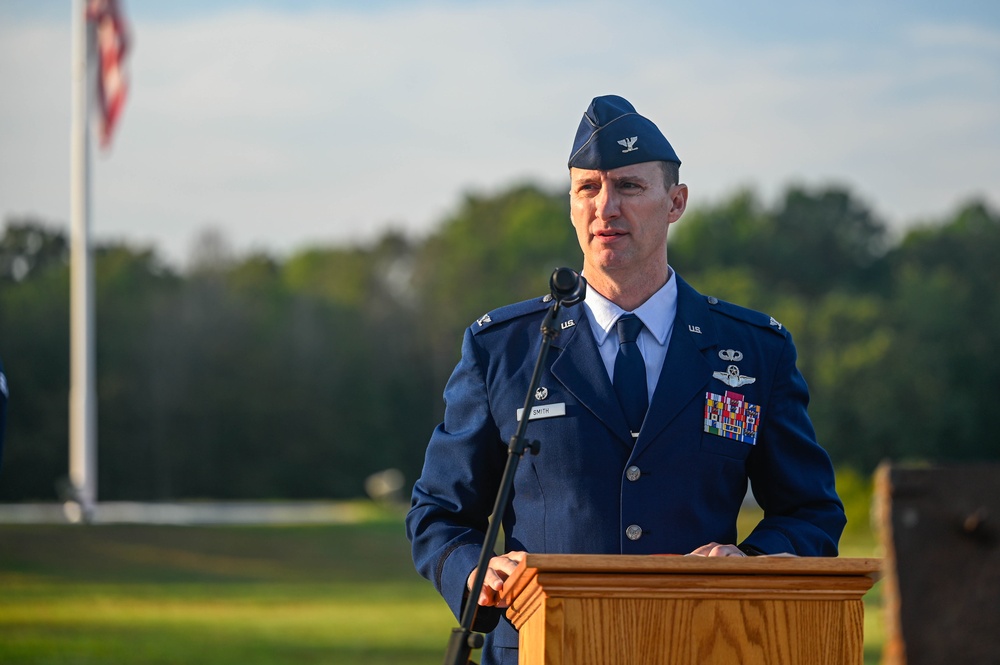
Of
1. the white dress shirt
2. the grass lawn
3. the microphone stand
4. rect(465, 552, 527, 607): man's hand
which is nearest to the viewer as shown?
the microphone stand

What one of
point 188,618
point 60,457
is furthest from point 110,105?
point 60,457

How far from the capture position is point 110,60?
25141 mm

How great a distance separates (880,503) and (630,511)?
1.84 metres

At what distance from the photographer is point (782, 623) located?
2705 mm

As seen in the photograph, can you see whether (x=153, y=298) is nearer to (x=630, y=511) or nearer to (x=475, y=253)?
(x=475, y=253)

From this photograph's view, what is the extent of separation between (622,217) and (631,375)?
370mm

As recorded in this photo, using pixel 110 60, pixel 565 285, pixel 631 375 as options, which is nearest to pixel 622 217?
pixel 631 375

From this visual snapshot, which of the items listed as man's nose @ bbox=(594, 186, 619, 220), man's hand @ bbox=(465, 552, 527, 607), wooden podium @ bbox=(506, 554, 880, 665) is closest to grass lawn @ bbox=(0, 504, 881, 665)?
man's nose @ bbox=(594, 186, 619, 220)

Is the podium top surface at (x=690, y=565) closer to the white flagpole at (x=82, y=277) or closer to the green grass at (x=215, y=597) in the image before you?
the green grass at (x=215, y=597)

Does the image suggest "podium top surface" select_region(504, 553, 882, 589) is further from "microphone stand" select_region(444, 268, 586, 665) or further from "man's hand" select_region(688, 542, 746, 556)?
"man's hand" select_region(688, 542, 746, 556)

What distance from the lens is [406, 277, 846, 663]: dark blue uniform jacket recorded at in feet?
11.3

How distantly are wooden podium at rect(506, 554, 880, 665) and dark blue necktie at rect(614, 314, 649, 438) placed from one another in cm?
85

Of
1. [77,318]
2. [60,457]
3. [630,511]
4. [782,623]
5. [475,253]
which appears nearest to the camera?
[782,623]

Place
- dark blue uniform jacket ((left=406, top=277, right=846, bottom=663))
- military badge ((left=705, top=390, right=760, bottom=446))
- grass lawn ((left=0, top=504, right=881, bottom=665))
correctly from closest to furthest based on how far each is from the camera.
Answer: dark blue uniform jacket ((left=406, top=277, right=846, bottom=663))
military badge ((left=705, top=390, right=760, bottom=446))
grass lawn ((left=0, top=504, right=881, bottom=665))
